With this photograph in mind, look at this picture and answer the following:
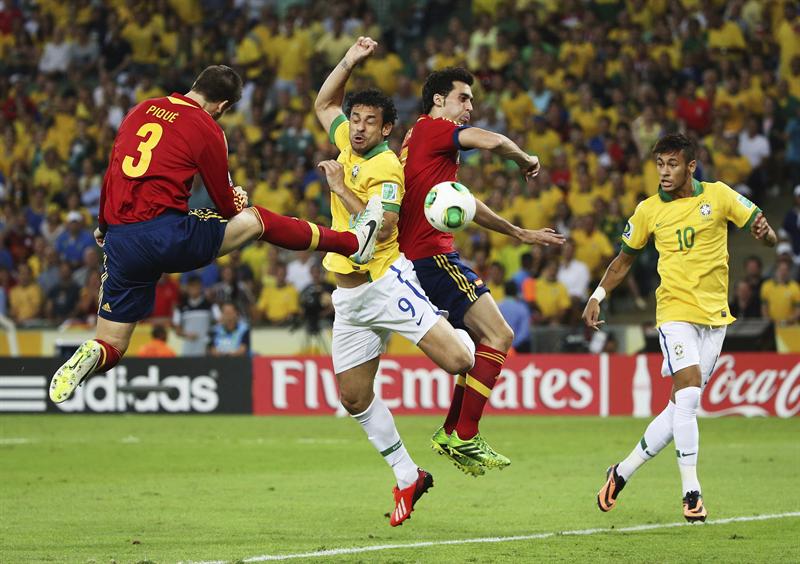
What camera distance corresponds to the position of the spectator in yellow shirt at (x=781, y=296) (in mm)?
19594

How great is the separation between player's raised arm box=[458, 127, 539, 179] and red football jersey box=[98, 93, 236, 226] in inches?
66.9

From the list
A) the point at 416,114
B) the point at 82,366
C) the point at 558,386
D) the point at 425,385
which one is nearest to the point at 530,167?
the point at 82,366

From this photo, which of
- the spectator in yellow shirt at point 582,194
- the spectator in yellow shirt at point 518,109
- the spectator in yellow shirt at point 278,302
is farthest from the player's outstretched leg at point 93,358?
the spectator in yellow shirt at point 518,109

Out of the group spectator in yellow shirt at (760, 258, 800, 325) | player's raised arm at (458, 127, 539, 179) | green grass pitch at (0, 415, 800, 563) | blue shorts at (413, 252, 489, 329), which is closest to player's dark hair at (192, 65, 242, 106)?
player's raised arm at (458, 127, 539, 179)

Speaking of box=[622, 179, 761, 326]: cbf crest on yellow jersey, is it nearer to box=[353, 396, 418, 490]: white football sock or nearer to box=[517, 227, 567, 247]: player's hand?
box=[517, 227, 567, 247]: player's hand

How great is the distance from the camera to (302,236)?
943 cm

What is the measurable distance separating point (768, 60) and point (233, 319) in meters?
10.0

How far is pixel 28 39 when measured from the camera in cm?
2884

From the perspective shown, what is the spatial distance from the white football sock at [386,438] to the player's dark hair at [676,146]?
2.70 m

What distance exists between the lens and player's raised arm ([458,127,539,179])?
30.8 feet

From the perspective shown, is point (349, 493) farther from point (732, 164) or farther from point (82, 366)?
point (732, 164)

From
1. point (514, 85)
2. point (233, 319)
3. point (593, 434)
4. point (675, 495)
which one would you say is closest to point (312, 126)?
point (514, 85)

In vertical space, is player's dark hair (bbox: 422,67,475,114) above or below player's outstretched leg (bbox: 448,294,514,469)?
above

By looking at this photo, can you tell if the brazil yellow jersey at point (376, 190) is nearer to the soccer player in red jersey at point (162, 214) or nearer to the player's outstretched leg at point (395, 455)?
the soccer player in red jersey at point (162, 214)
